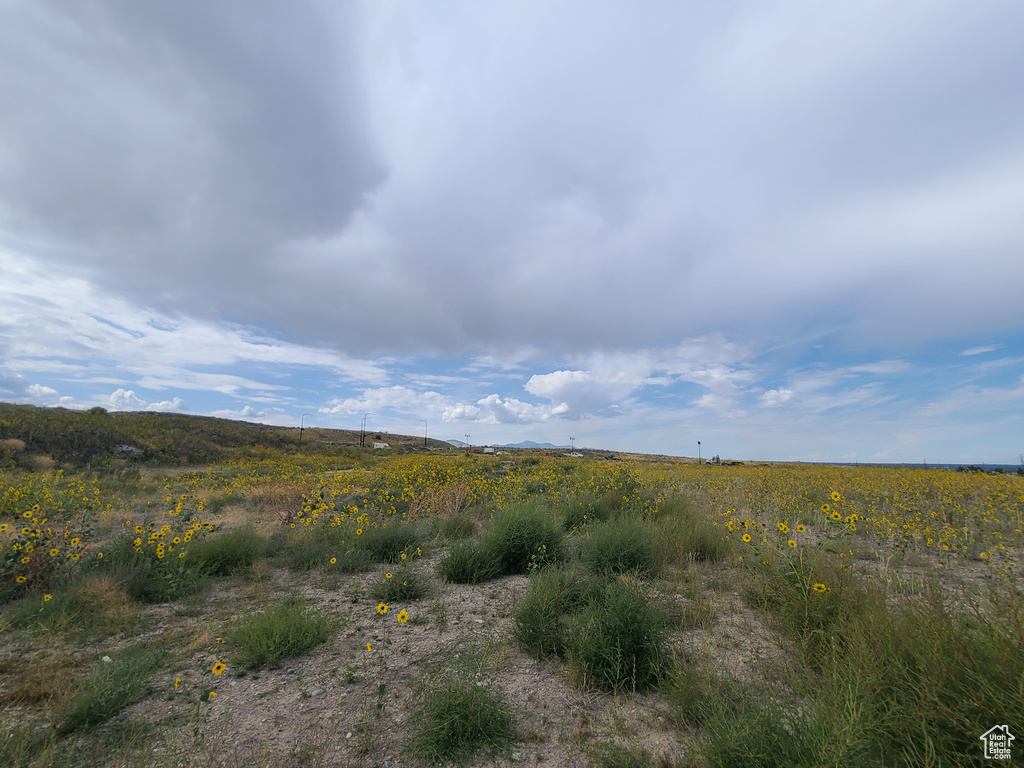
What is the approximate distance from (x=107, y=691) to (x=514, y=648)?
297 cm

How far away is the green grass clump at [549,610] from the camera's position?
373 centimetres

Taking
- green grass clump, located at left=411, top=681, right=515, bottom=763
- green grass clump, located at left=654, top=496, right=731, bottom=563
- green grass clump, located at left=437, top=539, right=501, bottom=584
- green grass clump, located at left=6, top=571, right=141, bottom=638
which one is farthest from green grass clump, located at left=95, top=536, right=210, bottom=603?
green grass clump, located at left=654, top=496, right=731, bottom=563

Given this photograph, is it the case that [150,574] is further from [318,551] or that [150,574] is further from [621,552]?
[621,552]

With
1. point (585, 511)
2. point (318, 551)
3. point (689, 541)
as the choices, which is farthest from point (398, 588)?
point (585, 511)

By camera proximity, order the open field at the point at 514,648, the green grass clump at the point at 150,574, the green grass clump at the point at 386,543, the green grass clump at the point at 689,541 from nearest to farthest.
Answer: the open field at the point at 514,648 → the green grass clump at the point at 150,574 → the green grass clump at the point at 689,541 → the green grass clump at the point at 386,543

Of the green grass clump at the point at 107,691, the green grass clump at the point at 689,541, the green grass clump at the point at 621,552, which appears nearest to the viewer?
the green grass clump at the point at 107,691

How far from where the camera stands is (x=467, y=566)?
5.74m

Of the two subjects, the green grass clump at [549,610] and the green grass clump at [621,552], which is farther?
the green grass clump at [621,552]

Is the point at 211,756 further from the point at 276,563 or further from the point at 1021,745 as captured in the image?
the point at 276,563

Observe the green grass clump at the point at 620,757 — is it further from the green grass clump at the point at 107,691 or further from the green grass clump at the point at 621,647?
the green grass clump at the point at 107,691

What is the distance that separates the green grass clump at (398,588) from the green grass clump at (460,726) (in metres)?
2.28

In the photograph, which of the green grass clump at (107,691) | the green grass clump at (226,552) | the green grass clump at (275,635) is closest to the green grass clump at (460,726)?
the green grass clump at (275,635)

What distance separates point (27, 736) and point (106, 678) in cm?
49

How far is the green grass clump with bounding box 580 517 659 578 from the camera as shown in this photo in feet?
17.2
